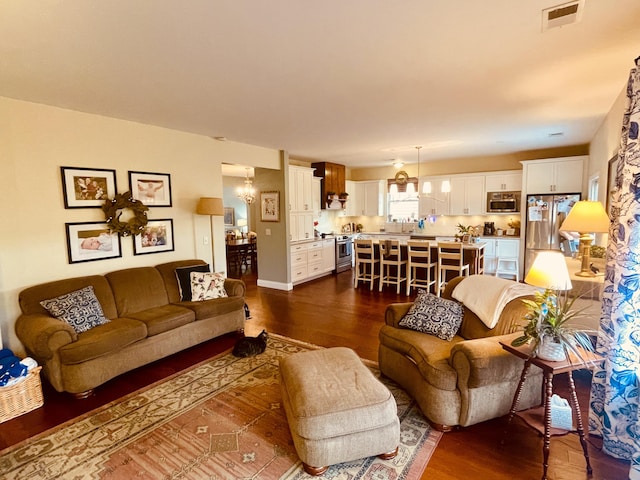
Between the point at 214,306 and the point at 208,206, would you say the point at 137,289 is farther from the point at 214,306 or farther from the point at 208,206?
the point at 208,206

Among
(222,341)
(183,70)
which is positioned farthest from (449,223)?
(183,70)

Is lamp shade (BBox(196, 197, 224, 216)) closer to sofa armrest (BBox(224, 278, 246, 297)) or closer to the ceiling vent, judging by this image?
sofa armrest (BBox(224, 278, 246, 297))

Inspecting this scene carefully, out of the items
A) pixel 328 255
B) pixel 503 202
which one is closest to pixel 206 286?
pixel 328 255

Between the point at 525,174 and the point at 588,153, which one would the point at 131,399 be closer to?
the point at 525,174

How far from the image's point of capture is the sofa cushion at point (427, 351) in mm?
2303

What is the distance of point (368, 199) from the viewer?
9.17 meters

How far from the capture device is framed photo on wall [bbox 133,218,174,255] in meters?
4.21

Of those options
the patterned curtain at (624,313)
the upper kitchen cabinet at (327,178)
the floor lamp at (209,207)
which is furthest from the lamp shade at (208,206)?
the patterned curtain at (624,313)

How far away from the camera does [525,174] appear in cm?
667

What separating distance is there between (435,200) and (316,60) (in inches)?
251

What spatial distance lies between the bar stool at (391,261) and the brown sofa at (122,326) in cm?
302

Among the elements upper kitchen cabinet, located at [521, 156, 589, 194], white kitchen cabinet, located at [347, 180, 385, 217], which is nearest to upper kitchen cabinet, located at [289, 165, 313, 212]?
white kitchen cabinet, located at [347, 180, 385, 217]

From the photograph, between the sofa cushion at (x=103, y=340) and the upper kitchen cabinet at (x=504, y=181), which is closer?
the sofa cushion at (x=103, y=340)

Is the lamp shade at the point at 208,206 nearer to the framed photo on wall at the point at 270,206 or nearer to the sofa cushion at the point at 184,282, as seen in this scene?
the sofa cushion at the point at 184,282
